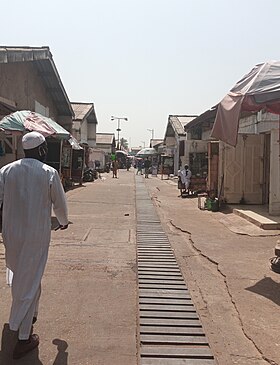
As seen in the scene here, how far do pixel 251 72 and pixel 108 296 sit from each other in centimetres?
347

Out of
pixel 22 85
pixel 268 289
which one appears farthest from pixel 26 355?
pixel 22 85

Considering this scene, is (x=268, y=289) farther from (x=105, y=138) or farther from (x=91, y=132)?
(x=105, y=138)

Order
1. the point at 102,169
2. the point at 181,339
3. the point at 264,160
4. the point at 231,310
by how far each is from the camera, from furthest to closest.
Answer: the point at 102,169 → the point at 264,160 → the point at 231,310 → the point at 181,339

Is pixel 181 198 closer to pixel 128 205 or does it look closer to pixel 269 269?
pixel 128 205

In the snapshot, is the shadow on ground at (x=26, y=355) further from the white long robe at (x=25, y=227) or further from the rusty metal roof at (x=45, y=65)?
the rusty metal roof at (x=45, y=65)

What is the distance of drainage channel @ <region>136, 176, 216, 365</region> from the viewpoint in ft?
10.9

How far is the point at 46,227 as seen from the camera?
3.45 metres

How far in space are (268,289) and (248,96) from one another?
2373mm

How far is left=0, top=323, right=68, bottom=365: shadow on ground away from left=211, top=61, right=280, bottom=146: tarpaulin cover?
127 inches

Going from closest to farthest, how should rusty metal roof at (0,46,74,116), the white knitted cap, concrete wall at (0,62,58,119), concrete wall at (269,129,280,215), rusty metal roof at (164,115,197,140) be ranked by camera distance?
the white knitted cap
concrete wall at (269,129,280,215)
rusty metal roof at (0,46,74,116)
concrete wall at (0,62,58,119)
rusty metal roof at (164,115,197,140)

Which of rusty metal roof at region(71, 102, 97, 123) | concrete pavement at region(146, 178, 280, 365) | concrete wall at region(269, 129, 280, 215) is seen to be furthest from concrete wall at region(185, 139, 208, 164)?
rusty metal roof at region(71, 102, 97, 123)

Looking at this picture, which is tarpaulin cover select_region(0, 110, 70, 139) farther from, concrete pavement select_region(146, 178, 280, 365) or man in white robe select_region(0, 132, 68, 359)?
man in white robe select_region(0, 132, 68, 359)

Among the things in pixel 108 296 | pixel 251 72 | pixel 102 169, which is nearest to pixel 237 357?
pixel 108 296

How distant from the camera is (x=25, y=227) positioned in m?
3.34
